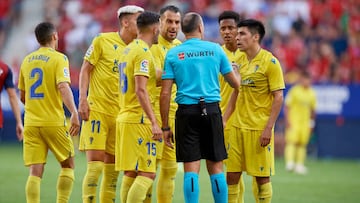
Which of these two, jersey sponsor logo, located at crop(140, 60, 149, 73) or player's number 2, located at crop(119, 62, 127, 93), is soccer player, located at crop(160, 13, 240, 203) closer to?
jersey sponsor logo, located at crop(140, 60, 149, 73)

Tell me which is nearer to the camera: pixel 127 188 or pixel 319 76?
pixel 127 188

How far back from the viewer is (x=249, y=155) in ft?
38.1

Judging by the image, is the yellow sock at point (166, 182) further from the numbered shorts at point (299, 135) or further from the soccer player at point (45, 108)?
the numbered shorts at point (299, 135)

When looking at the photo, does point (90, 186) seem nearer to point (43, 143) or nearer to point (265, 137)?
point (43, 143)

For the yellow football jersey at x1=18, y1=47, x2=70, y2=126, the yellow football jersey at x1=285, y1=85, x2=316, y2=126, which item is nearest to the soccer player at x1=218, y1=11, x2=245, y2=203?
the yellow football jersey at x1=18, y1=47, x2=70, y2=126

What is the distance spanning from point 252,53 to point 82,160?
446 inches

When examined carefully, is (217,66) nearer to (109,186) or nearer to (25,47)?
(109,186)

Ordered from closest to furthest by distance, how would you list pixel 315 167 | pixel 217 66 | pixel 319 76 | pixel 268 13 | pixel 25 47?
1. pixel 217 66
2. pixel 315 167
3. pixel 319 76
4. pixel 268 13
5. pixel 25 47

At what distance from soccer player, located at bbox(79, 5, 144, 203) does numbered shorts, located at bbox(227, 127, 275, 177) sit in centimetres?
164

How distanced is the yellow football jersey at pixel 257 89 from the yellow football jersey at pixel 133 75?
1.39m

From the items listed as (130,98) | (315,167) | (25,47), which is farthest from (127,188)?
(25,47)

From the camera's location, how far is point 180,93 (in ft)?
35.7

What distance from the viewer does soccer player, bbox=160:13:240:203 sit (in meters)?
10.8

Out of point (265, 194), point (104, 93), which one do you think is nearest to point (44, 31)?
point (104, 93)
